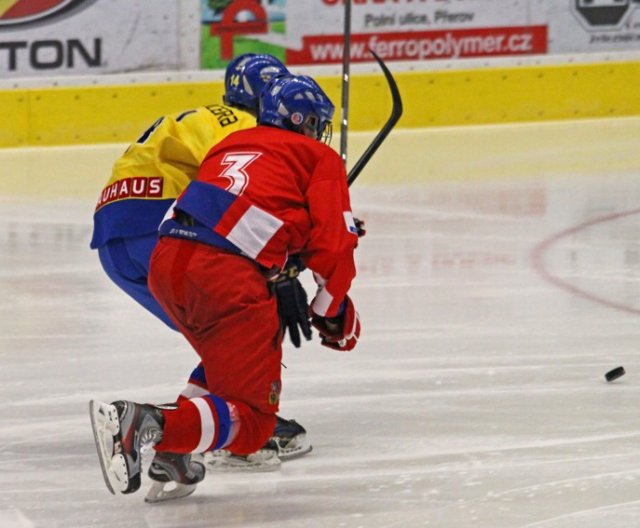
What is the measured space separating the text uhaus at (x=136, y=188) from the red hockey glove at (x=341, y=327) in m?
0.64

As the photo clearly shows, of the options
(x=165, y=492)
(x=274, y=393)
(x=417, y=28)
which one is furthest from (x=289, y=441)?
(x=417, y=28)

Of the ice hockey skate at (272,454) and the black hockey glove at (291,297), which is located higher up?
the black hockey glove at (291,297)

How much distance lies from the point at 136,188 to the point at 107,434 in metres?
0.99

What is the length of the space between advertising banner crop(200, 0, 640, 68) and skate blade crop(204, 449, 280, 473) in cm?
602

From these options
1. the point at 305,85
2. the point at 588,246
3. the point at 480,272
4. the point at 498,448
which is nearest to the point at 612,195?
the point at 588,246

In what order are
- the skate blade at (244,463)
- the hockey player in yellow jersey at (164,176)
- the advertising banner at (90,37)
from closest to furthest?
1. the skate blade at (244,463)
2. the hockey player in yellow jersey at (164,176)
3. the advertising banner at (90,37)

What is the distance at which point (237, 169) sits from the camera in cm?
338

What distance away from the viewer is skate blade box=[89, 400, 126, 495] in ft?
10.2

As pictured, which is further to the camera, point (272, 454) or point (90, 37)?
point (90, 37)

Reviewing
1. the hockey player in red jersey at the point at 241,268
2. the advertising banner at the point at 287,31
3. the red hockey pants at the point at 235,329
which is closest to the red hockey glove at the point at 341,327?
the hockey player in red jersey at the point at 241,268

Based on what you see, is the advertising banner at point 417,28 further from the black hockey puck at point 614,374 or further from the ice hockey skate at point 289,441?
the ice hockey skate at point 289,441

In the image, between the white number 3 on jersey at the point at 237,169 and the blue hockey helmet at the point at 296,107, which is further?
the blue hockey helmet at the point at 296,107

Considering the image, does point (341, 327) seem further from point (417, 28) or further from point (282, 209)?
point (417, 28)

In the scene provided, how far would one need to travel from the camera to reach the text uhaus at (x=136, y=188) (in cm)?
391
